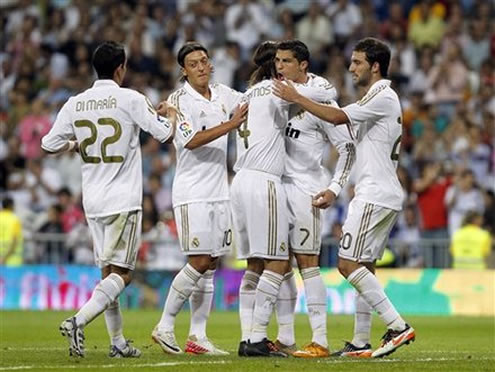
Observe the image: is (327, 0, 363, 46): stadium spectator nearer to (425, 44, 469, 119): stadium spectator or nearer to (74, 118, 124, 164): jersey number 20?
(425, 44, 469, 119): stadium spectator

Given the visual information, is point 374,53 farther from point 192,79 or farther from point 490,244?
point 490,244

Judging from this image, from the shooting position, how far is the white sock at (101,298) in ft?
40.9

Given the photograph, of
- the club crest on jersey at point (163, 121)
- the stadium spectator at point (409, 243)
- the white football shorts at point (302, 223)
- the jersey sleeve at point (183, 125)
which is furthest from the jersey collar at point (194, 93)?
the stadium spectator at point (409, 243)

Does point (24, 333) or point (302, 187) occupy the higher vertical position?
point (302, 187)

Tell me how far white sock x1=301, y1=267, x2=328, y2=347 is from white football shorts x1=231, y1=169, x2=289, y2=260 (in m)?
0.31

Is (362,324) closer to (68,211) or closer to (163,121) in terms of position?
(163,121)

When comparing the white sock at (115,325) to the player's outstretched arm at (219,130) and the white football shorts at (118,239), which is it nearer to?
the white football shorts at (118,239)

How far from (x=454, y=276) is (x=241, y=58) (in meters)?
7.34

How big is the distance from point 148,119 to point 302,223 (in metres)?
1.71

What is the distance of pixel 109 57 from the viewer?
42.2 feet

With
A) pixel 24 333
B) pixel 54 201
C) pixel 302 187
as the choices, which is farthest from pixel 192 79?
pixel 54 201

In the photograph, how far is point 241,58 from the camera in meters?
28.3

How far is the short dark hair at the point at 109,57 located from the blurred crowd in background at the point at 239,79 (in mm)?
11446

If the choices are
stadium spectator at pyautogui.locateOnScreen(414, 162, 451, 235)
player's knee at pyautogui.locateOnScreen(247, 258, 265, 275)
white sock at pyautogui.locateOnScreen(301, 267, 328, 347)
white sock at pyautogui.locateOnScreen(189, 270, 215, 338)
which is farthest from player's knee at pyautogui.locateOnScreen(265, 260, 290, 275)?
stadium spectator at pyautogui.locateOnScreen(414, 162, 451, 235)
